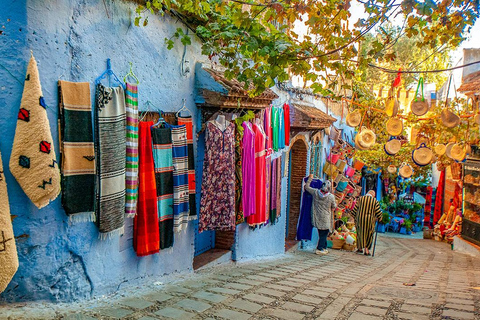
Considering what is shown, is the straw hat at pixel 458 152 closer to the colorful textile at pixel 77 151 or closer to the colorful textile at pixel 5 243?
the colorful textile at pixel 77 151

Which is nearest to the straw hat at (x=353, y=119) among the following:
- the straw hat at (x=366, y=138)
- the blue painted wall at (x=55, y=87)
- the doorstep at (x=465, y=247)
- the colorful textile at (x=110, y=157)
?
the straw hat at (x=366, y=138)

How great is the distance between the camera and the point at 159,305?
13.5ft

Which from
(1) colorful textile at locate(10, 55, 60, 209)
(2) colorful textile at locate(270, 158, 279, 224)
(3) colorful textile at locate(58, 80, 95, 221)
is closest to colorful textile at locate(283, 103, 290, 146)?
(2) colorful textile at locate(270, 158, 279, 224)

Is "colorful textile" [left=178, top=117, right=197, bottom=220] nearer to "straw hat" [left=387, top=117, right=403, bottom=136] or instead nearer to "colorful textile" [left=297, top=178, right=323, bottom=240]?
"colorful textile" [left=297, top=178, right=323, bottom=240]

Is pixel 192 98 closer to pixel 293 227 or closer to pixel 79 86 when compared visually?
pixel 79 86

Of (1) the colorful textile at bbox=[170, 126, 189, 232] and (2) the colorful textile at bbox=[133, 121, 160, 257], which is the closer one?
(2) the colorful textile at bbox=[133, 121, 160, 257]

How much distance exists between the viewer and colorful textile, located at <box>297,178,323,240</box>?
10688 millimetres

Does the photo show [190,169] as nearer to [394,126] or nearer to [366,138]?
[394,126]

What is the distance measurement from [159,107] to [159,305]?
229 cm

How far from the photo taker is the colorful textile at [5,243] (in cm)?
314

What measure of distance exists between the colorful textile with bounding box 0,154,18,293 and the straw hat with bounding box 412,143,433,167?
1068 centimetres

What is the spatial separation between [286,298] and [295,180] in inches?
266

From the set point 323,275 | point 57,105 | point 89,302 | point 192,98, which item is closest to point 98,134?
point 57,105

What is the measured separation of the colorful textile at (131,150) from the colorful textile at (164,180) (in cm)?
39
